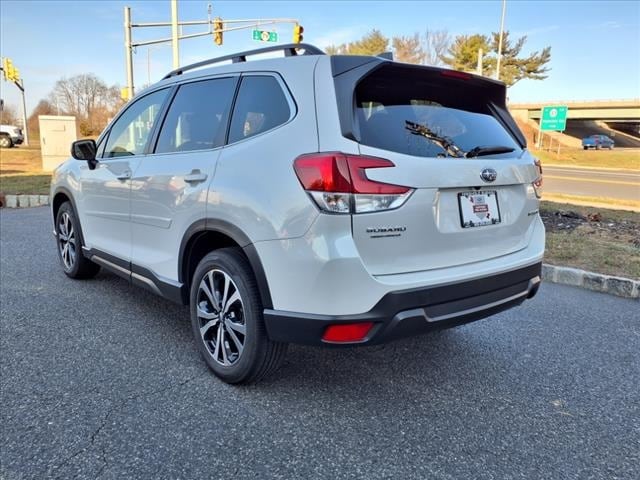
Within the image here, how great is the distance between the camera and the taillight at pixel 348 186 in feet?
7.36

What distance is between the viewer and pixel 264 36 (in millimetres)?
18391

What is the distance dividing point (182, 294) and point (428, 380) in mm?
1677

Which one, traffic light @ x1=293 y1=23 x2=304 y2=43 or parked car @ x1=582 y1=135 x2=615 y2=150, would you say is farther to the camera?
parked car @ x1=582 y1=135 x2=615 y2=150

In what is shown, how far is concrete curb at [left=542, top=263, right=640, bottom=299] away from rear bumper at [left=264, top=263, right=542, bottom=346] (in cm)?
306

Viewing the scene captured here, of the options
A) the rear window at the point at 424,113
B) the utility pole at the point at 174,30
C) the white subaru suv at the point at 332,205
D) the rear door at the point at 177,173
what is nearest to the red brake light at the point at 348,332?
the white subaru suv at the point at 332,205

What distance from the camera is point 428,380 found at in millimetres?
3057

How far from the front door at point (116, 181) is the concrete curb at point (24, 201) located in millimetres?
7296

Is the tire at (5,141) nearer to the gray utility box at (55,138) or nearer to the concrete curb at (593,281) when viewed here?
the gray utility box at (55,138)

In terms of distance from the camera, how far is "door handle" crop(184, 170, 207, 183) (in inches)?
115

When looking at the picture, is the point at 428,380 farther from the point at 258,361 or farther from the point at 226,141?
the point at 226,141

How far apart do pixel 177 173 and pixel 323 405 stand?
171 centimetres

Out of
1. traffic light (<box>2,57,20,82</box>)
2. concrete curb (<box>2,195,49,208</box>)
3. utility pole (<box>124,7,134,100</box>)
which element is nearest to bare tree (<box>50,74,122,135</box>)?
traffic light (<box>2,57,20,82</box>)

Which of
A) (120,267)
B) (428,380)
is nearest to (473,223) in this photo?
(428,380)

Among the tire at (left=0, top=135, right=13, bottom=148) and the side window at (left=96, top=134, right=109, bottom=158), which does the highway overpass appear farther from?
the side window at (left=96, top=134, right=109, bottom=158)
